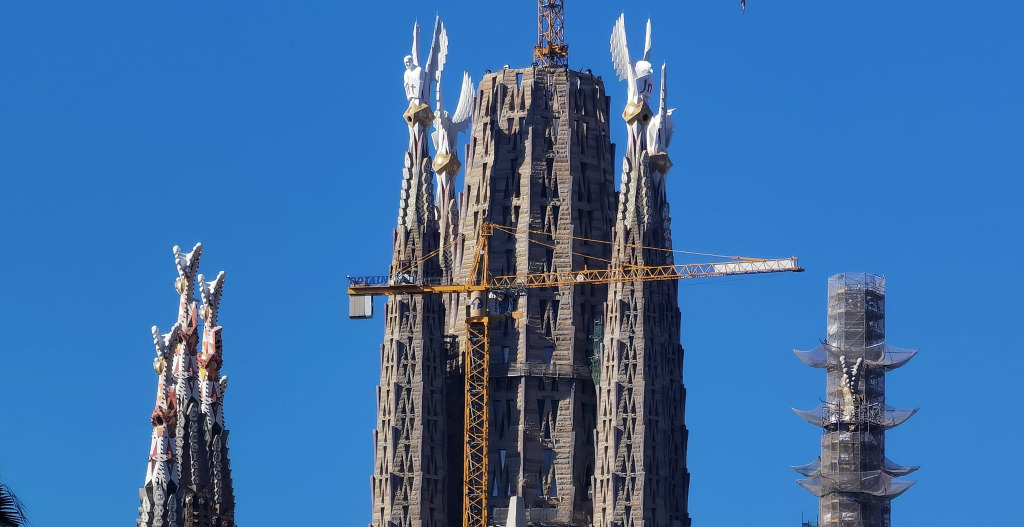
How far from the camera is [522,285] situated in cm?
17762

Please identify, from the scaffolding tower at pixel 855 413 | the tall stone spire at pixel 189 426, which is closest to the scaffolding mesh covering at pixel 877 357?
the scaffolding tower at pixel 855 413

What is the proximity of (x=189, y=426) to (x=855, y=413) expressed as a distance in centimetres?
6687

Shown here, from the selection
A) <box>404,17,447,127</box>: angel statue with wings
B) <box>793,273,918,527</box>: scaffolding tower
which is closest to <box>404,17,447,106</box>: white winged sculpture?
<box>404,17,447,127</box>: angel statue with wings

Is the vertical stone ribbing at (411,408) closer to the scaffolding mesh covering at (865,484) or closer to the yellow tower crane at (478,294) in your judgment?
the yellow tower crane at (478,294)

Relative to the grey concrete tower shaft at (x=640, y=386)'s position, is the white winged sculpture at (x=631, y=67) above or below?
above

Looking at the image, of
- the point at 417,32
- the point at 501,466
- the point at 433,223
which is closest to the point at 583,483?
the point at 501,466

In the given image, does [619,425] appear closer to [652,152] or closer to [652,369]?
[652,369]

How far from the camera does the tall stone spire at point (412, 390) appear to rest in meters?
171

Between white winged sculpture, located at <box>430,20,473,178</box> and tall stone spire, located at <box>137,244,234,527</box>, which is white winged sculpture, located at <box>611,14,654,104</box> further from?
tall stone spire, located at <box>137,244,234,527</box>

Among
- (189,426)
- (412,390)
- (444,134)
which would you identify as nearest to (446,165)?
(444,134)

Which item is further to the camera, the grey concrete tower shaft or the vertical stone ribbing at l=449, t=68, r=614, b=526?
the vertical stone ribbing at l=449, t=68, r=614, b=526

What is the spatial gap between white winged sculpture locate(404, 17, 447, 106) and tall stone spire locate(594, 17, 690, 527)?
14088 millimetres

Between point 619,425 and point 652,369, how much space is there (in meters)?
4.32

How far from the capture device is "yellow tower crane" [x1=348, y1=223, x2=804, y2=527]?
568 feet
